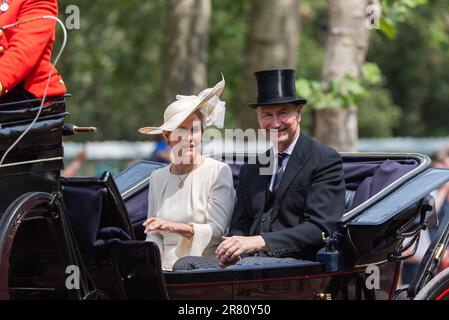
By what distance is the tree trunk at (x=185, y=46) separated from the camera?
15305 mm

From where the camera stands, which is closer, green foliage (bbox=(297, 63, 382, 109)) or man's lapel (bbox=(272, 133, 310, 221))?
man's lapel (bbox=(272, 133, 310, 221))

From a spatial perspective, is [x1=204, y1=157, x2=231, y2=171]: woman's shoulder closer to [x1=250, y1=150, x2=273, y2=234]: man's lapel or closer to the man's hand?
[x1=250, y1=150, x2=273, y2=234]: man's lapel

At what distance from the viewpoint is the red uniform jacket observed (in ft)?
14.1

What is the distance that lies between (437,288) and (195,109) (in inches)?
57.9

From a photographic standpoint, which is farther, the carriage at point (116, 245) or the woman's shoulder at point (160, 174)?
the woman's shoulder at point (160, 174)

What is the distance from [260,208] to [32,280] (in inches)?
49.1

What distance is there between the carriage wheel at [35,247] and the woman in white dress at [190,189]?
73cm

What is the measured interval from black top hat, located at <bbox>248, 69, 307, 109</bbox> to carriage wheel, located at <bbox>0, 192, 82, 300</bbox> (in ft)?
4.46

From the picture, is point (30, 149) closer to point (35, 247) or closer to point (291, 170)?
point (35, 247)

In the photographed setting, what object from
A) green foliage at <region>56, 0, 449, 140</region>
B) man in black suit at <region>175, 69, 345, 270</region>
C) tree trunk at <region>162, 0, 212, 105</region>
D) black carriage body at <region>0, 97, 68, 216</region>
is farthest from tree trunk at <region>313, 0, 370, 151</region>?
tree trunk at <region>162, 0, 212, 105</region>

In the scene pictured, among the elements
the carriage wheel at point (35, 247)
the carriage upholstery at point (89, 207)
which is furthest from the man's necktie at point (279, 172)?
the carriage wheel at point (35, 247)

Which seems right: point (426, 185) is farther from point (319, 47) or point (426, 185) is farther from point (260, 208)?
point (319, 47)

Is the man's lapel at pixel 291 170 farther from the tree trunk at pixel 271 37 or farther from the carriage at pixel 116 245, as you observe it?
the tree trunk at pixel 271 37

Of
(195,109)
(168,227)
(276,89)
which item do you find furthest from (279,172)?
(168,227)
